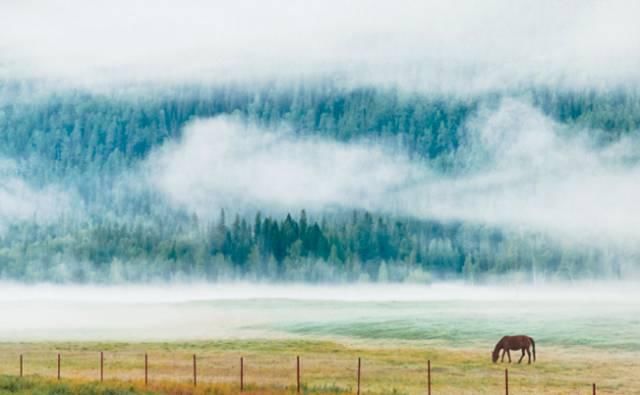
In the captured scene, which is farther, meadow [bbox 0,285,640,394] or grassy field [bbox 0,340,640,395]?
meadow [bbox 0,285,640,394]

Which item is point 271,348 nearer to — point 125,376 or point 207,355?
point 207,355

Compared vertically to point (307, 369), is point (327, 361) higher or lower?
lower

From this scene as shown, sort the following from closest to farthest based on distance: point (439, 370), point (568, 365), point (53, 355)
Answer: point (439, 370), point (568, 365), point (53, 355)

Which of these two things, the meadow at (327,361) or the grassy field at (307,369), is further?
the meadow at (327,361)

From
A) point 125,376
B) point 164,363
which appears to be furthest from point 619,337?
point 125,376

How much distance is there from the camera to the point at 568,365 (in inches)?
4409

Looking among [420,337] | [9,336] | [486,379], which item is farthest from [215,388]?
[9,336]

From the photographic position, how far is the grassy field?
78.7 meters

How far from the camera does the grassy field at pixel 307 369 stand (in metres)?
78.7

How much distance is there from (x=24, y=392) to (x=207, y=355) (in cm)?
5586

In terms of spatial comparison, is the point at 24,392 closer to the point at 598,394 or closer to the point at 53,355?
the point at 598,394

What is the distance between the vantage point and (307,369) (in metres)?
110

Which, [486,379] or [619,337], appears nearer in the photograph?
[486,379]

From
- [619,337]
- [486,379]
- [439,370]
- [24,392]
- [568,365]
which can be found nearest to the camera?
[24,392]
